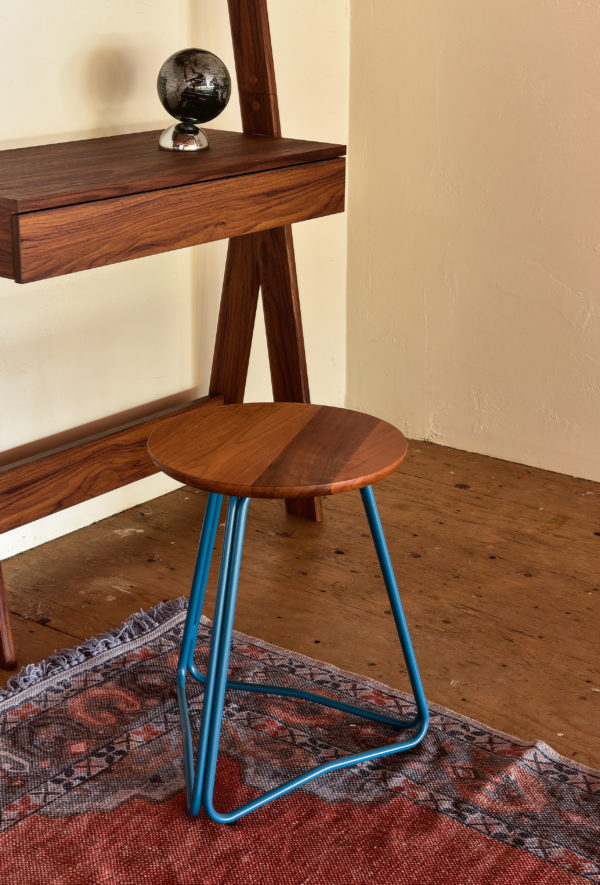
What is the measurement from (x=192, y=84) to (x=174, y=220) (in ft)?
1.35

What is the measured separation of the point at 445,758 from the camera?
1.79 m

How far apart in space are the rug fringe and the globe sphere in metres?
1.03

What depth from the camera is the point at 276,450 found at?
62.5 inches

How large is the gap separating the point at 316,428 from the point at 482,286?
1.53 meters

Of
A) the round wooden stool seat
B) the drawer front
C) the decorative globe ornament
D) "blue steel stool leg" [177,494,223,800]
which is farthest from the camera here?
the decorative globe ornament

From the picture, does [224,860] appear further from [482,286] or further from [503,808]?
[482,286]

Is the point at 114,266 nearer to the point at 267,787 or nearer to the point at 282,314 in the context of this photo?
the point at 282,314

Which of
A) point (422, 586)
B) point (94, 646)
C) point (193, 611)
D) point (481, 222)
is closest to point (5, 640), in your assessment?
point (94, 646)

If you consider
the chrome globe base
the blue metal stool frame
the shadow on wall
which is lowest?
the blue metal stool frame

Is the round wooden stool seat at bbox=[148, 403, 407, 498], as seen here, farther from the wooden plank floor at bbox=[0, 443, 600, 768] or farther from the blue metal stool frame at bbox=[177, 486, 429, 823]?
the wooden plank floor at bbox=[0, 443, 600, 768]

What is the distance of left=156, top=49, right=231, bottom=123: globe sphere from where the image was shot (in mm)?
2252

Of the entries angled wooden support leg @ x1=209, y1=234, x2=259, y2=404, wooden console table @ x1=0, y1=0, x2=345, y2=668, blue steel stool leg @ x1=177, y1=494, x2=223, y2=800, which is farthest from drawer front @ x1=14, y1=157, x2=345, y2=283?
blue steel stool leg @ x1=177, y1=494, x2=223, y2=800

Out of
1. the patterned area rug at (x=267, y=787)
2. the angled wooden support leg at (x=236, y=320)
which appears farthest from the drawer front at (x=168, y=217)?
the patterned area rug at (x=267, y=787)

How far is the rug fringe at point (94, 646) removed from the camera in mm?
1977
